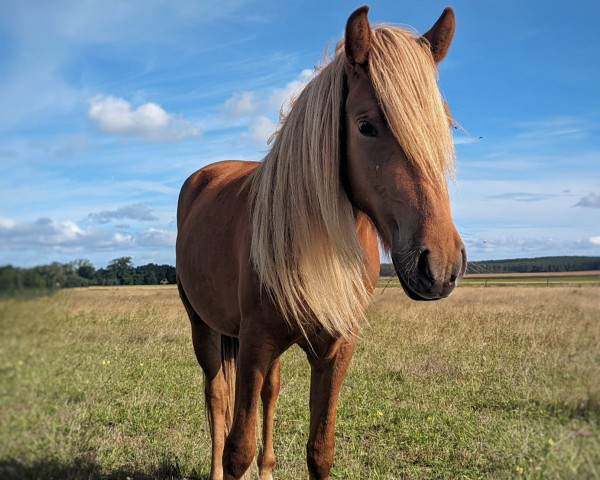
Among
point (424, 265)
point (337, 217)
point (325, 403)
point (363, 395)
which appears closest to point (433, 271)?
point (424, 265)

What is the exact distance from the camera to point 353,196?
2121 millimetres

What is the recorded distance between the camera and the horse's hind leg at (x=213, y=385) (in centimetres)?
354

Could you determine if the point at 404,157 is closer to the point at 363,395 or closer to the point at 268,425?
the point at 268,425

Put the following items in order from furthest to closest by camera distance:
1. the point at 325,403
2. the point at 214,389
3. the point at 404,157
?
the point at 214,389
the point at 325,403
the point at 404,157

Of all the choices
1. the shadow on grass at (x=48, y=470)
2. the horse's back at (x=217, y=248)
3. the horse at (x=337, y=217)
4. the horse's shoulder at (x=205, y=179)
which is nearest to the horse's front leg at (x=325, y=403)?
the horse at (x=337, y=217)

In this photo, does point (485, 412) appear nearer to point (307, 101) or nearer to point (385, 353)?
point (385, 353)

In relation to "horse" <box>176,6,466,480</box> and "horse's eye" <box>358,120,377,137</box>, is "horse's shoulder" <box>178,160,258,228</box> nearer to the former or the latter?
"horse" <box>176,6,466,480</box>

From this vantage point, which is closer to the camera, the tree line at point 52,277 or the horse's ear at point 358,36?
the tree line at point 52,277

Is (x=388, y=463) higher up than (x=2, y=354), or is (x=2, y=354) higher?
(x=2, y=354)

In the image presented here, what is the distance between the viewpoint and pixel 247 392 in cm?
245

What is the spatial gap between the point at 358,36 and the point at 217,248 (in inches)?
59.7

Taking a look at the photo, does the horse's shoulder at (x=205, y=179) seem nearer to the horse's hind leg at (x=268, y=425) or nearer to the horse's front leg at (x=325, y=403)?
the horse's hind leg at (x=268, y=425)

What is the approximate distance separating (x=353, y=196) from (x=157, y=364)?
189 inches

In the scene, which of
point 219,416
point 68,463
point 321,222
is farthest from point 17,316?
point 219,416
